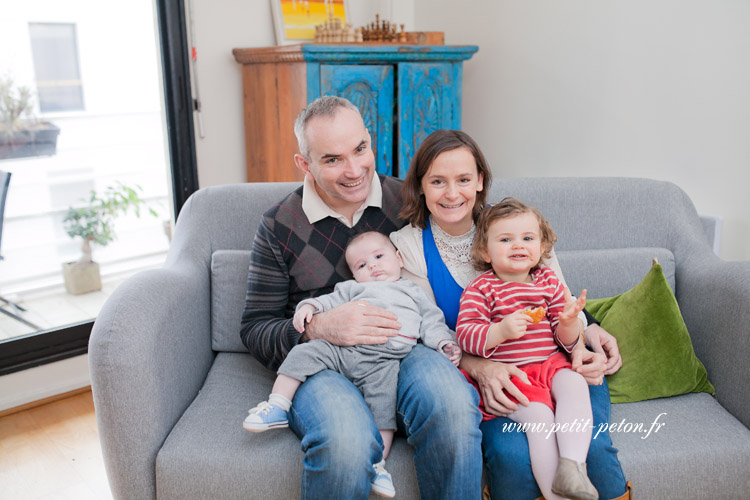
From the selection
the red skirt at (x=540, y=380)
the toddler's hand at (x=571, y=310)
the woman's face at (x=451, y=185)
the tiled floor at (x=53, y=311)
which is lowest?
the tiled floor at (x=53, y=311)

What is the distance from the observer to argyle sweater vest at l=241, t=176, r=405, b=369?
163 centimetres

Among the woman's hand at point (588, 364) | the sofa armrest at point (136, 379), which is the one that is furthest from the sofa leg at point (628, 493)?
the sofa armrest at point (136, 379)

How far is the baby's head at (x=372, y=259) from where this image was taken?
1.58 metres

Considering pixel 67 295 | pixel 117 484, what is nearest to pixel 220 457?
pixel 117 484

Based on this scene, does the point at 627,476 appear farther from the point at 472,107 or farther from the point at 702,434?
the point at 472,107

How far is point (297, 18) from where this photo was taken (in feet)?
9.48

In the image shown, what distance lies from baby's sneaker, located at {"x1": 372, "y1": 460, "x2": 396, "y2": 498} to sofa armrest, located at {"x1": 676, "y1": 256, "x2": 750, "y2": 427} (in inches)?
32.5

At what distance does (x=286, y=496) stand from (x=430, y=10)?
2637 mm

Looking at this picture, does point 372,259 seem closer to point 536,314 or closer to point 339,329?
point 339,329

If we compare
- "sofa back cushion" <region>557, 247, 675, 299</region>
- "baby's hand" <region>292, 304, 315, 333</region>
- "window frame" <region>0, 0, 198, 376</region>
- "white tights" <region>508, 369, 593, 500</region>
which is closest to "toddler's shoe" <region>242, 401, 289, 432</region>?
"baby's hand" <region>292, 304, 315, 333</region>

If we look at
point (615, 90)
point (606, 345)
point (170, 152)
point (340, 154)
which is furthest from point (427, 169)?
point (170, 152)

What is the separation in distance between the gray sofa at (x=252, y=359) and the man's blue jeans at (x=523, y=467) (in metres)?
0.07

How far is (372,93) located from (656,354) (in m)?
1.58

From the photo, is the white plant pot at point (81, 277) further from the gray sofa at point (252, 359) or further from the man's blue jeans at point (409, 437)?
the man's blue jeans at point (409, 437)
